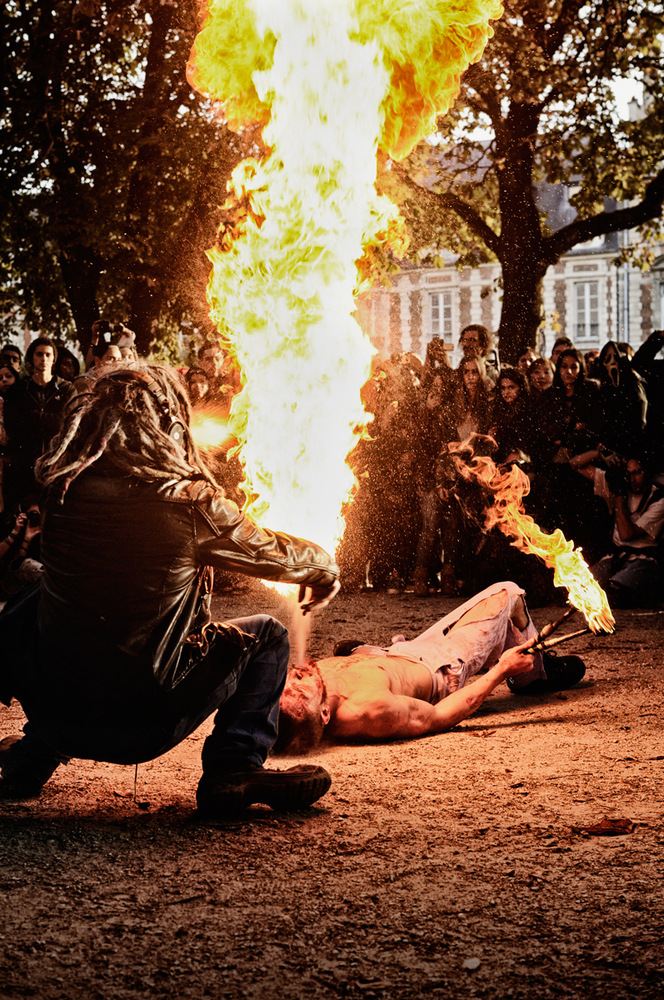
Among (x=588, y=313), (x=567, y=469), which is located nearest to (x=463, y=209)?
(x=567, y=469)

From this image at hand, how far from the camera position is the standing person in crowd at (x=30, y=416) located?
1093 cm

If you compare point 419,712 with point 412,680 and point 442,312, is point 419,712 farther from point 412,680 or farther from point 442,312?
point 442,312

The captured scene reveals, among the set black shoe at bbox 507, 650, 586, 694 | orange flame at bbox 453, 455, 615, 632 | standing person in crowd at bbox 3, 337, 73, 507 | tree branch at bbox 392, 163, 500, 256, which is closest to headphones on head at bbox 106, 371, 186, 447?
orange flame at bbox 453, 455, 615, 632

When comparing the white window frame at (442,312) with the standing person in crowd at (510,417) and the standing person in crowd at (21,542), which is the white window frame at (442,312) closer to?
the standing person in crowd at (510,417)

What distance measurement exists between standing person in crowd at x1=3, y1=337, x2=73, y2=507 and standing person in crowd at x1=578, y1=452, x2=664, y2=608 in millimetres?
5495

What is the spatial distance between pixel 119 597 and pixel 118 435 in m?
0.59

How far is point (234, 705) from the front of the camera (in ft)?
14.2

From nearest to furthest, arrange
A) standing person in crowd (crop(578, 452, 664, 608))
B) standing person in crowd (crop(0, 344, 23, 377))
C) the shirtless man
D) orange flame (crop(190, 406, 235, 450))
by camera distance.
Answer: orange flame (crop(190, 406, 235, 450))
the shirtless man
standing person in crowd (crop(578, 452, 664, 608))
standing person in crowd (crop(0, 344, 23, 377))

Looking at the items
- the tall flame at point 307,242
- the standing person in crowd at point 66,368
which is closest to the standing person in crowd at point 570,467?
the tall flame at point 307,242

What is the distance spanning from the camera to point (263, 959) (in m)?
2.98

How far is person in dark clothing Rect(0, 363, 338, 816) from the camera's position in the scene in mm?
3914

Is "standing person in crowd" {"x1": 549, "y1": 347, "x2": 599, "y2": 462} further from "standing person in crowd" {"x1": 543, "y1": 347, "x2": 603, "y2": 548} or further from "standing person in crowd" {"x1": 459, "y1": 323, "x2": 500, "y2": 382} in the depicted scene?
"standing person in crowd" {"x1": 459, "y1": 323, "x2": 500, "y2": 382}

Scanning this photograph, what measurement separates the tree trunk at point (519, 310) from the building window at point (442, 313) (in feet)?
101

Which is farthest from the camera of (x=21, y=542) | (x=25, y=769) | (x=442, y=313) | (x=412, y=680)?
(x=442, y=313)
